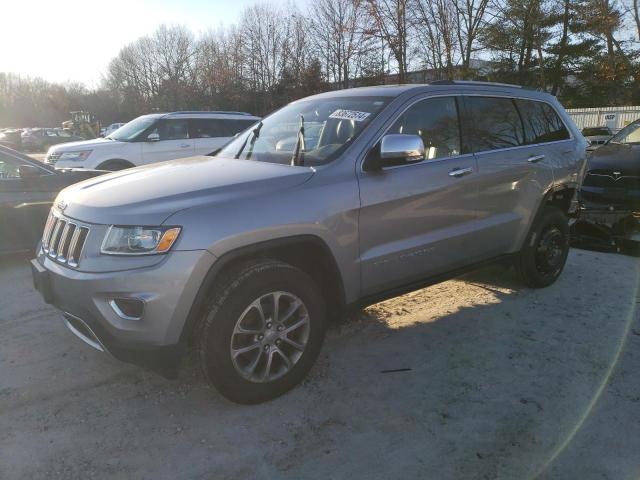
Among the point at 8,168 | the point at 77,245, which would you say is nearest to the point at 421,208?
the point at 77,245

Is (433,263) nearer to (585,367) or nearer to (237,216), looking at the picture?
(585,367)

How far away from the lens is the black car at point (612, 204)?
21.3ft

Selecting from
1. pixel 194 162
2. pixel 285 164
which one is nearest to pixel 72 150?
pixel 194 162

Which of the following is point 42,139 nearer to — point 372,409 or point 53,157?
point 53,157

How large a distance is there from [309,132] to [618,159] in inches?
208

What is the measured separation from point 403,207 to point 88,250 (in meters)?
1.96

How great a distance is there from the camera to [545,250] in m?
4.93

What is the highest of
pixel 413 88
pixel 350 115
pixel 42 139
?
pixel 42 139

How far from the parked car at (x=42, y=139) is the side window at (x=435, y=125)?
3870cm

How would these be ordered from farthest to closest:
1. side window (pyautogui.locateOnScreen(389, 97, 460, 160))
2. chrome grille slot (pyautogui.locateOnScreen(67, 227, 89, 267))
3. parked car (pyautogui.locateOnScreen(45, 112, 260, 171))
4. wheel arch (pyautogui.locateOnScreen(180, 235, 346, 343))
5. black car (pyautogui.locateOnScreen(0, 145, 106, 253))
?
parked car (pyautogui.locateOnScreen(45, 112, 260, 171)) < black car (pyautogui.locateOnScreen(0, 145, 106, 253)) < side window (pyautogui.locateOnScreen(389, 97, 460, 160)) < chrome grille slot (pyautogui.locateOnScreen(67, 227, 89, 267)) < wheel arch (pyautogui.locateOnScreen(180, 235, 346, 343))

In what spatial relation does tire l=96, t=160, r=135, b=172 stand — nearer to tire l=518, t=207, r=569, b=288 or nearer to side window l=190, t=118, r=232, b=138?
side window l=190, t=118, r=232, b=138

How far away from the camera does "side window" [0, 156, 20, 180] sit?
5766 millimetres

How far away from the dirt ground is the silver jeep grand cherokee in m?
0.37

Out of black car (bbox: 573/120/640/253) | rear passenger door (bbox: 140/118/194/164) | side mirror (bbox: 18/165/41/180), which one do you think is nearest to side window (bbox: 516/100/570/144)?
black car (bbox: 573/120/640/253)
